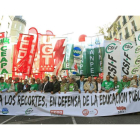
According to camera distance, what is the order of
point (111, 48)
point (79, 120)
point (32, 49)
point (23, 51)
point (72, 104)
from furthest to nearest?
point (32, 49) < point (23, 51) < point (111, 48) < point (72, 104) < point (79, 120)

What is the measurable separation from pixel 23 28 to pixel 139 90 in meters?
50.7

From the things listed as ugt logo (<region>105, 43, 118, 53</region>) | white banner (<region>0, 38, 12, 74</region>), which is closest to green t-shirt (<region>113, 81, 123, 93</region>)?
ugt logo (<region>105, 43, 118, 53</region>)

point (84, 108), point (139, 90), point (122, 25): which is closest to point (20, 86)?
point (84, 108)

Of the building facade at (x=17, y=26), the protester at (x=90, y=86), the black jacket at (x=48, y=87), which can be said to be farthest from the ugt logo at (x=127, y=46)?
the building facade at (x=17, y=26)

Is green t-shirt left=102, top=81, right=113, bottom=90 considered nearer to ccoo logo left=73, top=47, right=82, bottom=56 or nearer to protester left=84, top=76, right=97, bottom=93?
protester left=84, top=76, right=97, bottom=93

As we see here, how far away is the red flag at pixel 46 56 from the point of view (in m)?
9.05

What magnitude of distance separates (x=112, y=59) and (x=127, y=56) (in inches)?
37.5

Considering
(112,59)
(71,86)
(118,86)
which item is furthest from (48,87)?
(112,59)

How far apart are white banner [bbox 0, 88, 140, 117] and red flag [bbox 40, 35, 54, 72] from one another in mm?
2299

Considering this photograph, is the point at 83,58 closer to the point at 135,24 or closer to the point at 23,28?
the point at 135,24

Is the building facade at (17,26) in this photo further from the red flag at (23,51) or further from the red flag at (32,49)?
the red flag at (23,51)

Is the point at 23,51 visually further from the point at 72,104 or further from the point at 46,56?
the point at 72,104

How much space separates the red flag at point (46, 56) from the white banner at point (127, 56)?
13.1ft

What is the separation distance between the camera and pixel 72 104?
677cm
